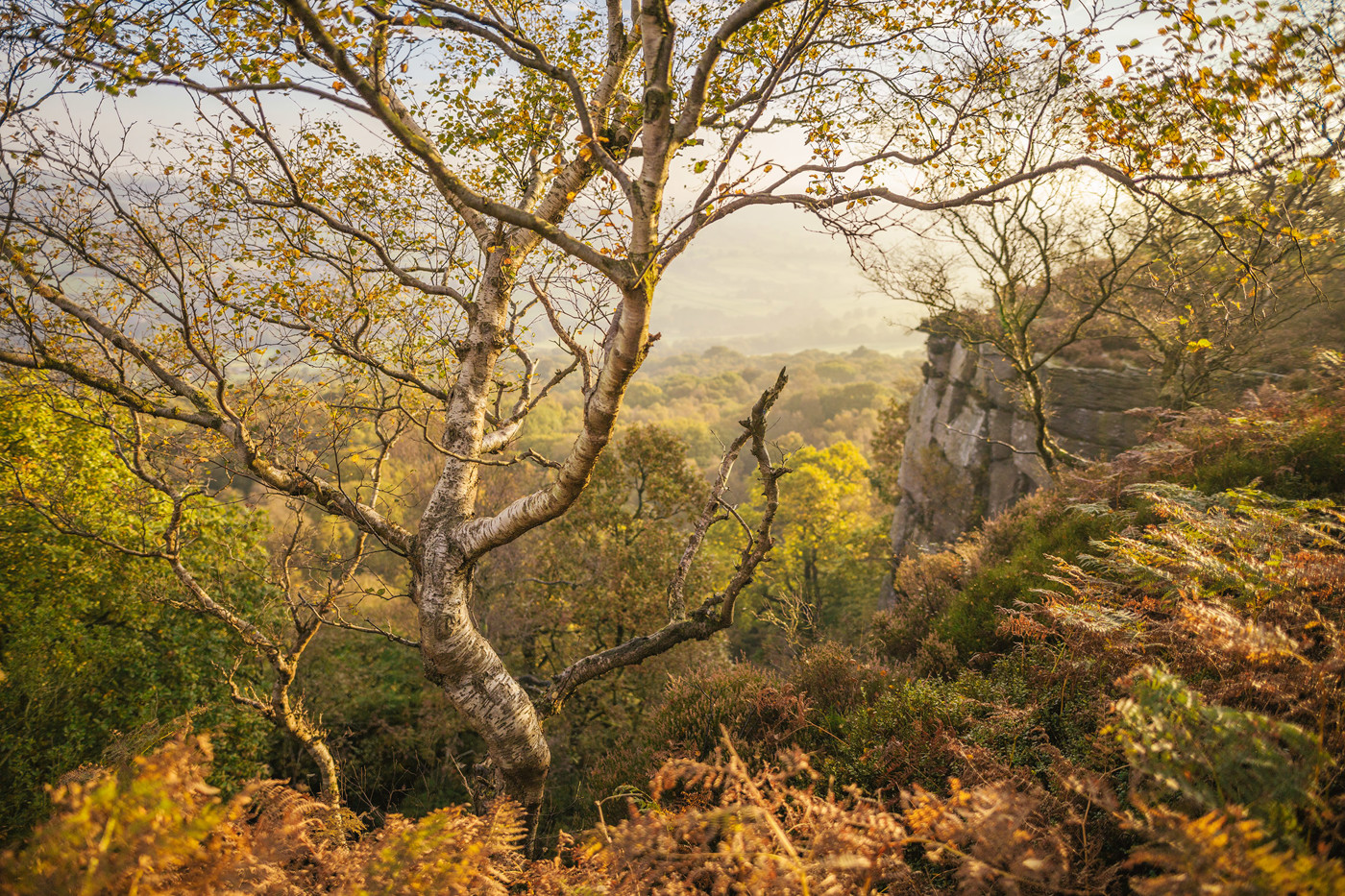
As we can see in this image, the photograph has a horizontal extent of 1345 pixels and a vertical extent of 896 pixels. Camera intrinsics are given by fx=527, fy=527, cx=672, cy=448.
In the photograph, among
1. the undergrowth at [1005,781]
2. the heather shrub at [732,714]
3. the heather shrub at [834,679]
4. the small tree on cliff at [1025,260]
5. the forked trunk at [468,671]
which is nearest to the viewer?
the undergrowth at [1005,781]

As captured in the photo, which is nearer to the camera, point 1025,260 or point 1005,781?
point 1005,781

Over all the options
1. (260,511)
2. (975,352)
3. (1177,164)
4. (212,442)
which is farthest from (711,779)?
(975,352)

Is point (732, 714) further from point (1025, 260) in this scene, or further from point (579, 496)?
Answer: point (1025, 260)

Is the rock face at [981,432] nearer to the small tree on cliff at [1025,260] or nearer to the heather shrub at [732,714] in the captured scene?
the small tree on cliff at [1025,260]

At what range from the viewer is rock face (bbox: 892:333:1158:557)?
41.3 feet

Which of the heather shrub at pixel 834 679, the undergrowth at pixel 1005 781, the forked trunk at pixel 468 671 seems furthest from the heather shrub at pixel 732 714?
the forked trunk at pixel 468 671

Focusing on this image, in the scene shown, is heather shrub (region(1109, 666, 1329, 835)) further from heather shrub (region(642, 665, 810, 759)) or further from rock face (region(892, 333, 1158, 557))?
rock face (region(892, 333, 1158, 557))

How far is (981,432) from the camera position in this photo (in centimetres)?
1670

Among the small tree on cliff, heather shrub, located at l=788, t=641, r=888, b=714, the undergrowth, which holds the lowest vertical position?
heather shrub, located at l=788, t=641, r=888, b=714

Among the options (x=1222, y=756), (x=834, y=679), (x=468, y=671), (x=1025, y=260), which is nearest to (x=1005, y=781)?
(x=1222, y=756)

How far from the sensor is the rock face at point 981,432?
12602 millimetres

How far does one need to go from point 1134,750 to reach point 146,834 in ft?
11.4

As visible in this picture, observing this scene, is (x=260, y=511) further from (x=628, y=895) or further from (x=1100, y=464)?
(x=1100, y=464)

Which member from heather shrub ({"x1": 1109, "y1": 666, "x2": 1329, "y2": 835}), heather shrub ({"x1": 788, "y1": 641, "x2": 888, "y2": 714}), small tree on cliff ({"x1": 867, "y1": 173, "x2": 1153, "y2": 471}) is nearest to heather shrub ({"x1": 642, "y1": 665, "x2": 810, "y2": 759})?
heather shrub ({"x1": 788, "y1": 641, "x2": 888, "y2": 714})
